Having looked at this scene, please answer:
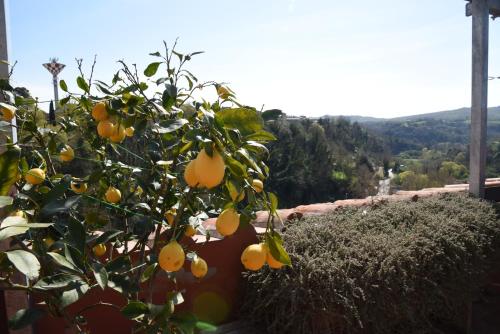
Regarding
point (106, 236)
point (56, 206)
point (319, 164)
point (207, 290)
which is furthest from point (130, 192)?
point (319, 164)

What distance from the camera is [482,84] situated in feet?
11.2

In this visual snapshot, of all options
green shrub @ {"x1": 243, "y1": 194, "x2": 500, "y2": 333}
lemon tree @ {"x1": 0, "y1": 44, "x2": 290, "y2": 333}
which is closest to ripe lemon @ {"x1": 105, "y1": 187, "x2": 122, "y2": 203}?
lemon tree @ {"x1": 0, "y1": 44, "x2": 290, "y2": 333}

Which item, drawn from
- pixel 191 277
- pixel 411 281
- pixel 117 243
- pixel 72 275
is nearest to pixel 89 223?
pixel 117 243

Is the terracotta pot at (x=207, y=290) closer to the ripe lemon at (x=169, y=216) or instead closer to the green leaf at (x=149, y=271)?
the ripe lemon at (x=169, y=216)

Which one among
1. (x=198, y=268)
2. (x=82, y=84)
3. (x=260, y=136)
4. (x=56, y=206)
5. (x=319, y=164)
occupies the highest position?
(x=82, y=84)

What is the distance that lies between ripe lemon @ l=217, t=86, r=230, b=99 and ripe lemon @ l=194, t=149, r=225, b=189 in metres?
0.24

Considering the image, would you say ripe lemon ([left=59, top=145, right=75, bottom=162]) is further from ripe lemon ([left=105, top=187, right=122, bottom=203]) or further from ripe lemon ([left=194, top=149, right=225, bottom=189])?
ripe lemon ([left=194, top=149, right=225, bottom=189])

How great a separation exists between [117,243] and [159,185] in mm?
242

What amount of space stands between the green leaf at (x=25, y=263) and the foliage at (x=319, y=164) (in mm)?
22612

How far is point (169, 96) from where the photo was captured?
2.65 ft

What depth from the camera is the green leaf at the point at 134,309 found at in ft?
2.26

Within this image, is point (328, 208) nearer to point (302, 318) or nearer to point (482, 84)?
point (302, 318)

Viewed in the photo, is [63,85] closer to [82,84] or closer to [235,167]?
[82,84]

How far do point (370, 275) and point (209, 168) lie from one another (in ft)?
4.76
